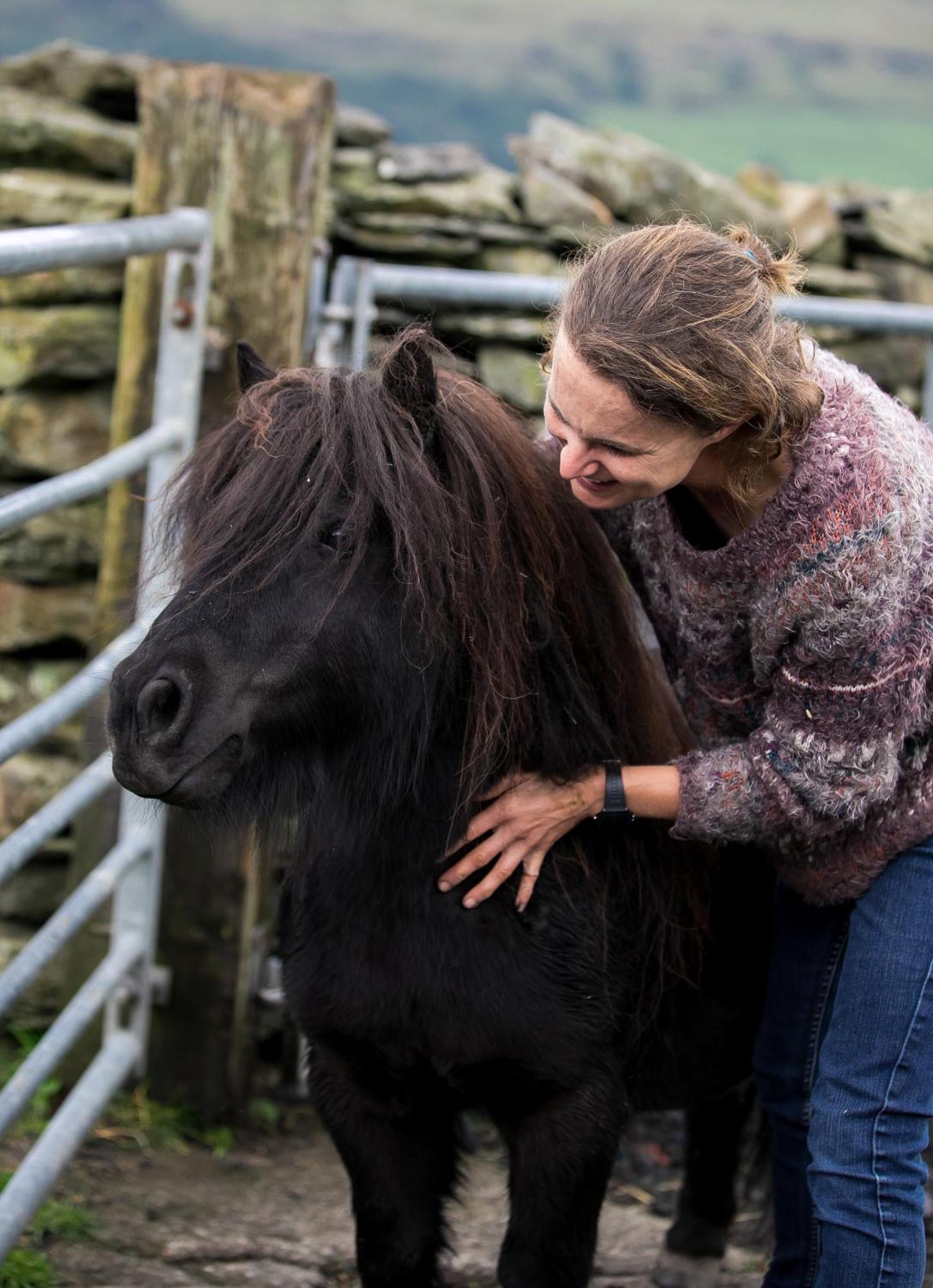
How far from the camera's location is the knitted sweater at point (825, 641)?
1.74 metres

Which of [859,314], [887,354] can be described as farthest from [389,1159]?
[887,354]

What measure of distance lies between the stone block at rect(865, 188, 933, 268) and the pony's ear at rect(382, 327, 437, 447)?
3644 millimetres

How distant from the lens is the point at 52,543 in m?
3.47

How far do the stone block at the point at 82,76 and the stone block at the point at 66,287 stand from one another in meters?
0.75

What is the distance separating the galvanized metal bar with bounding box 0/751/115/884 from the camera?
7.41ft

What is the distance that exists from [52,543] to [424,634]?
198 cm

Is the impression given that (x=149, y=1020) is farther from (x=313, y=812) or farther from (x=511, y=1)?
(x=511, y=1)

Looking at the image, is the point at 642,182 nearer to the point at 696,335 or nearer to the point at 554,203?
the point at 554,203

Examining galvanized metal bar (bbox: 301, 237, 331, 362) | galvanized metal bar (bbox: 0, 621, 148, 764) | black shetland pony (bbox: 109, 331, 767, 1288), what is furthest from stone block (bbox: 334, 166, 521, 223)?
black shetland pony (bbox: 109, 331, 767, 1288)

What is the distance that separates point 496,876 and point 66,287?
2.22 m

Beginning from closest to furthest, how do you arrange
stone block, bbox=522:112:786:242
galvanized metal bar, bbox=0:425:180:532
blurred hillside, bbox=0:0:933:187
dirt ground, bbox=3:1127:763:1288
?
galvanized metal bar, bbox=0:425:180:532
dirt ground, bbox=3:1127:763:1288
stone block, bbox=522:112:786:242
blurred hillside, bbox=0:0:933:187

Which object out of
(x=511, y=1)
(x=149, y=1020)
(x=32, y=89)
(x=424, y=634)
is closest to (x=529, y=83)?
(x=511, y=1)

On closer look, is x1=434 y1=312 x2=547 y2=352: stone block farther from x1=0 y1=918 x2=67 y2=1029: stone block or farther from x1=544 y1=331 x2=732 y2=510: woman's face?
x1=544 y1=331 x2=732 y2=510: woman's face

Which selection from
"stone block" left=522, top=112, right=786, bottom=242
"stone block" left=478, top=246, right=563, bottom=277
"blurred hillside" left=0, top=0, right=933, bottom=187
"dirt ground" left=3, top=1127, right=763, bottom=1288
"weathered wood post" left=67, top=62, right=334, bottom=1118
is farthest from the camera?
"blurred hillside" left=0, top=0, right=933, bottom=187
